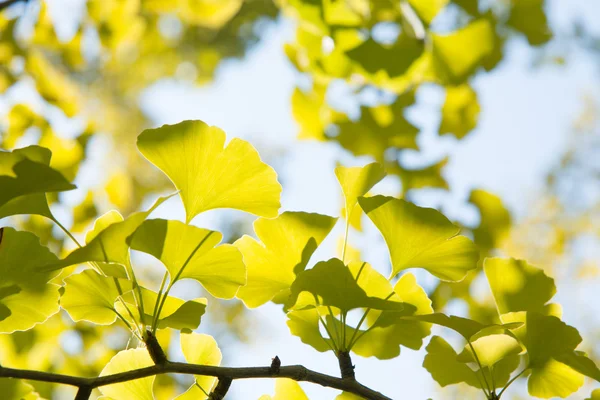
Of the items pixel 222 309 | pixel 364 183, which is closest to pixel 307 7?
pixel 364 183

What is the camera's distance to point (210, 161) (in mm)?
357

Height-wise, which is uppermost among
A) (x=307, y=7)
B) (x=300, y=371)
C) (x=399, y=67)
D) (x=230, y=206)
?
(x=307, y=7)

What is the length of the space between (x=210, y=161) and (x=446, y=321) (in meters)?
0.18

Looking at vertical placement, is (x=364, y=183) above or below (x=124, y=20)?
below

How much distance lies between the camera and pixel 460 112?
968mm

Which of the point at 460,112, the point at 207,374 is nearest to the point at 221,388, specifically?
the point at 207,374

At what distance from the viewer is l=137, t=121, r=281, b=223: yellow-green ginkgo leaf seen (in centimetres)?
35

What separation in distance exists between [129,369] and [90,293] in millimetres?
61

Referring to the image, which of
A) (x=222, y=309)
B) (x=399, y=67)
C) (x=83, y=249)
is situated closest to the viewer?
(x=83, y=249)

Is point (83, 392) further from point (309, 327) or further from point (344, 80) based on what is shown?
point (344, 80)

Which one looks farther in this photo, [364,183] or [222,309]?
[222,309]

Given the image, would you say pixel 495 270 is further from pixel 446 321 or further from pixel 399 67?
pixel 399 67

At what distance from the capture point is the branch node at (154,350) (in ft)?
1.11

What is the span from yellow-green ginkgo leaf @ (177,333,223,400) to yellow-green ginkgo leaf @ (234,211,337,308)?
1.6 inches
